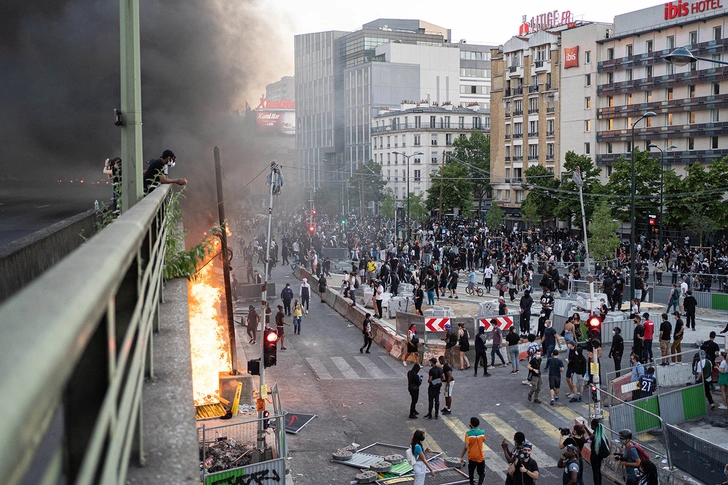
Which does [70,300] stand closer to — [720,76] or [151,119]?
[151,119]

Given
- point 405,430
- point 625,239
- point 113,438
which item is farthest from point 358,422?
point 625,239

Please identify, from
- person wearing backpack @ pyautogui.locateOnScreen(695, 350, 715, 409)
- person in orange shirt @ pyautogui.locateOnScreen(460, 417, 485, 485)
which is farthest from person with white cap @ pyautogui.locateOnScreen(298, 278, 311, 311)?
person in orange shirt @ pyautogui.locateOnScreen(460, 417, 485, 485)

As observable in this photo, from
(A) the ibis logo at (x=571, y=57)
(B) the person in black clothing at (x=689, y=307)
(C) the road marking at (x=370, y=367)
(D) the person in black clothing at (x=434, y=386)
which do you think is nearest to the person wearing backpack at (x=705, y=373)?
(D) the person in black clothing at (x=434, y=386)

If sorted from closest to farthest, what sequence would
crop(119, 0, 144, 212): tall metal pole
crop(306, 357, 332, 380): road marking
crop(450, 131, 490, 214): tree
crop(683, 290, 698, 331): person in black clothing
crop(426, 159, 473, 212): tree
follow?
1. crop(119, 0, 144, 212): tall metal pole
2. crop(306, 357, 332, 380): road marking
3. crop(683, 290, 698, 331): person in black clothing
4. crop(426, 159, 473, 212): tree
5. crop(450, 131, 490, 214): tree

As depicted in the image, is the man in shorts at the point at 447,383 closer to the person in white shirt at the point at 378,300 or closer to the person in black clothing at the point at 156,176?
the person in black clothing at the point at 156,176

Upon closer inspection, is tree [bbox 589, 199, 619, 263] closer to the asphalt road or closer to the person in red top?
the asphalt road

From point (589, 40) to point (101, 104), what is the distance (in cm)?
4610

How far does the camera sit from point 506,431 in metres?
14.6

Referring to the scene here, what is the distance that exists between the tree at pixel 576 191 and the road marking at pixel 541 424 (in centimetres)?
3638

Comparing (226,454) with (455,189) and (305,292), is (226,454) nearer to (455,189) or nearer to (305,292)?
(305,292)

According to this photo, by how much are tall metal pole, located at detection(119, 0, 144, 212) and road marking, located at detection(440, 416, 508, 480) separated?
8481mm

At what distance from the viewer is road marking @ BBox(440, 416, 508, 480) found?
12.5 m

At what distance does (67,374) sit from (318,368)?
20032 millimetres

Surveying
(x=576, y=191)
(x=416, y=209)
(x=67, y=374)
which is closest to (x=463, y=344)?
(x=67, y=374)
